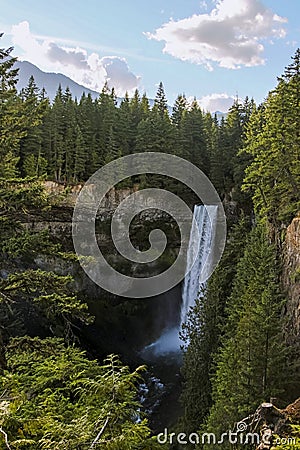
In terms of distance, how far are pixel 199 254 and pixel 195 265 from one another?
2.86 feet

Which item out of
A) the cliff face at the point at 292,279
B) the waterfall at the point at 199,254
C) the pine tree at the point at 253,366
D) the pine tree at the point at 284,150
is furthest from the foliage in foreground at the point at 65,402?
the waterfall at the point at 199,254

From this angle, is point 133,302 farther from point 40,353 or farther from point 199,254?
point 40,353

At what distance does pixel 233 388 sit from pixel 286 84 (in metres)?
14.4

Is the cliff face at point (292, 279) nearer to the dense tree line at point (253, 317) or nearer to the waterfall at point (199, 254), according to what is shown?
the dense tree line at point (253, 317)

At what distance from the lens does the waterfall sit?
90.2ft

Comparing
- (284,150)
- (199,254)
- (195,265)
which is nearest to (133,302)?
(195,265)

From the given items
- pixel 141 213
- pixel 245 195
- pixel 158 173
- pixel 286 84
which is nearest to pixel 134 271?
pixel 141 213

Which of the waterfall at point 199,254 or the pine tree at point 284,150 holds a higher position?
the pine tree at point 284,150

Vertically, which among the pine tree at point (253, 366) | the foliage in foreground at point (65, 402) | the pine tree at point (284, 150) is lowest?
the pine tree at point (253, 366)

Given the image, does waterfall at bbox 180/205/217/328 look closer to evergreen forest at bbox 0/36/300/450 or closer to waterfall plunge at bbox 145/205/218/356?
waterfall plunge at bbox 145/205/218/356

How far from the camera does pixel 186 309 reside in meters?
28.2

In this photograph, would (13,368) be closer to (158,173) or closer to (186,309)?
(186,309)

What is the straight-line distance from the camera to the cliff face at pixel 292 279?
14773 millimetres

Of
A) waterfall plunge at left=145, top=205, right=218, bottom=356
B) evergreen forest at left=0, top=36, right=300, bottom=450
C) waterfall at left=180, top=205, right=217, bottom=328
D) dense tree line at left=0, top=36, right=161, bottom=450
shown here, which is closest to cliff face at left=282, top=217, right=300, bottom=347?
evergreen forest at left=0, top=36, right=300, bottom=450
